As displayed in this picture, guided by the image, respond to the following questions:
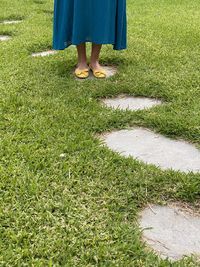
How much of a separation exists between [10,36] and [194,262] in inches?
146

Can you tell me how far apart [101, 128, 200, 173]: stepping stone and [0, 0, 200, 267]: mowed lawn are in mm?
71

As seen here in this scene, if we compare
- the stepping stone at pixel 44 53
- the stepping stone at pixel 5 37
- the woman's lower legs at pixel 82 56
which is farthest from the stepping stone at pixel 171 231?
the stepping stone at pixel 5 37

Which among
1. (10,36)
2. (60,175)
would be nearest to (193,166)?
(60,175)

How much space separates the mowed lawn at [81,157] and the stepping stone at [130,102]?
68 millimetres

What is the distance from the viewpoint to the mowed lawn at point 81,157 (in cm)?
167

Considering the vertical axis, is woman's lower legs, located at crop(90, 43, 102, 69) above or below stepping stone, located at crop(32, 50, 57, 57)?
above

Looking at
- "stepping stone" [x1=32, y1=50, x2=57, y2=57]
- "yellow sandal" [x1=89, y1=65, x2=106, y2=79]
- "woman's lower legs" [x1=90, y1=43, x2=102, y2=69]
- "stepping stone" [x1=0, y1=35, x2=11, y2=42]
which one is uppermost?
"woman's lower legs" [x1=90, y1=43, x2=102, y2=69]

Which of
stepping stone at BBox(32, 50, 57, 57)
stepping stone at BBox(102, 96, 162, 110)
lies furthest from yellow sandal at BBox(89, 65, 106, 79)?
stepping stone at BBox(32, 50, 57, 57)

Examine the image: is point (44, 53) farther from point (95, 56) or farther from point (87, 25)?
point (87, 25)

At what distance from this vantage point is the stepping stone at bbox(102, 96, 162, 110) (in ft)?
9.50

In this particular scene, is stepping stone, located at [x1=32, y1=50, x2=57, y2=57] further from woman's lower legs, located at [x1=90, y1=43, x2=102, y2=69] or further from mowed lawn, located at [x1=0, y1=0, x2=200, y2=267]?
woman's lower legs, located at [x1=90, y1=43, x2=102, y2=69]

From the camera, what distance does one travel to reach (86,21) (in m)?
3.33

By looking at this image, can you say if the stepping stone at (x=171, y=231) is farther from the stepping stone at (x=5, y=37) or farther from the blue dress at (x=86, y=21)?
the stepping stone at (x=5, y=37)

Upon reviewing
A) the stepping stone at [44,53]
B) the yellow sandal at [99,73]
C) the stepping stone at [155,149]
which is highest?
the stepping stone at [155,149]
